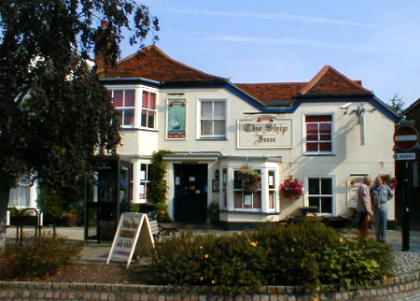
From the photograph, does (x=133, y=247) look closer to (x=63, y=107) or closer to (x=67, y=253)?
(x=67, y=253)

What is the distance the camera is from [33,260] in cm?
1004

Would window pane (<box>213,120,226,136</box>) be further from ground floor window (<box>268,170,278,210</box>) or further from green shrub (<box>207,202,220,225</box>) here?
green shrub (<box>207,202,220,225</box>)

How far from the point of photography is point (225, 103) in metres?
24.9

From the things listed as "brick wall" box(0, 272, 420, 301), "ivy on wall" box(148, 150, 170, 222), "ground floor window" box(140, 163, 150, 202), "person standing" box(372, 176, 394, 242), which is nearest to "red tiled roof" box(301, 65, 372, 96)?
"ivy on wall" box(148, 150, 170, 222)

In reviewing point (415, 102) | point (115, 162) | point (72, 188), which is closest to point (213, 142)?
point (115, 162)

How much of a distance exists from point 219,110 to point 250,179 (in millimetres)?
3540

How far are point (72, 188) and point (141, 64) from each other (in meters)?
14.8

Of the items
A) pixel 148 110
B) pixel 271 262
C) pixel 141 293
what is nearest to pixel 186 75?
pixel 148 110

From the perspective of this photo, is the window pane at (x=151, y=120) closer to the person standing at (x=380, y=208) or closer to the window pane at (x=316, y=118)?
the window pane at (x=316, y=118)

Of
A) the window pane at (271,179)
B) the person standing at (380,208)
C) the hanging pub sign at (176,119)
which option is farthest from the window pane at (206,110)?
the person standing at (380,208)

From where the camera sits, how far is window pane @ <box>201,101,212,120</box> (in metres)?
25.0

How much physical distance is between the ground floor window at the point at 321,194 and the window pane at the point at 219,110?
4515 millimetres

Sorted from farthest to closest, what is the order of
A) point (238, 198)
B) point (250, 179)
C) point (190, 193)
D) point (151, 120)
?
point (151, 120)
point (190, 193)
point (238, 198)
point (250, 179)

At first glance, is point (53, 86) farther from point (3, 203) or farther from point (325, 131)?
point (325, 131)
